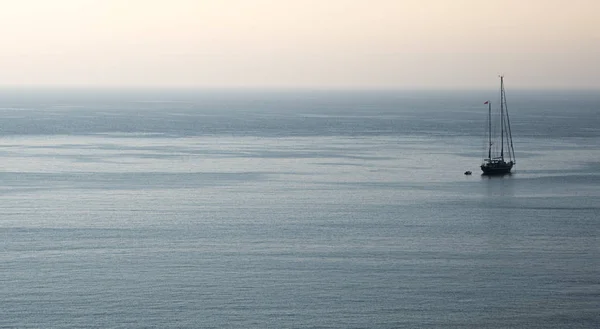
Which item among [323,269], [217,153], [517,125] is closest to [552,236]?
[323,269]

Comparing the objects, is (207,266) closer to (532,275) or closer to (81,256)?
(81,256)

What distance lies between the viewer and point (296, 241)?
6594 centimetres

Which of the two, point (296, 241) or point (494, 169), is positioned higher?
point (296, 241)

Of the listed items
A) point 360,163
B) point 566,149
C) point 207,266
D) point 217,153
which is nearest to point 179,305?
point 207,266

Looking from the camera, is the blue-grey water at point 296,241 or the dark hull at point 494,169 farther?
the dark hull at point 494,169

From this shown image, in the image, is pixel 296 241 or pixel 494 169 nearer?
pixel 296 241

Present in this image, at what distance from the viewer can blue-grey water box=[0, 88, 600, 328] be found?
5009cm

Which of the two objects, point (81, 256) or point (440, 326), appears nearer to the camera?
point (440, 326)

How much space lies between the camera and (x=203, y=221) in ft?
242

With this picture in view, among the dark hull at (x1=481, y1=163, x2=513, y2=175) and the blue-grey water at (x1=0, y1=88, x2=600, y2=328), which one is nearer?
the blue-grey water at (x1=0, y1=88, x2=600, y2=328)

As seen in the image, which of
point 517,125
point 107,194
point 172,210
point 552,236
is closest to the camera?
point 552,236

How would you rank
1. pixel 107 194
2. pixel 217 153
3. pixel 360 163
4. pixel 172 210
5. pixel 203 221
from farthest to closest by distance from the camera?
1. pixel 217 153
2. pixel 360 163
3. pixel 107 194
4. pixel 172 210
5. pixel 203 221

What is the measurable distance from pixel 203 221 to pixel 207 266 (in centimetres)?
1480

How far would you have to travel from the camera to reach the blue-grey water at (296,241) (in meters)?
50.1
